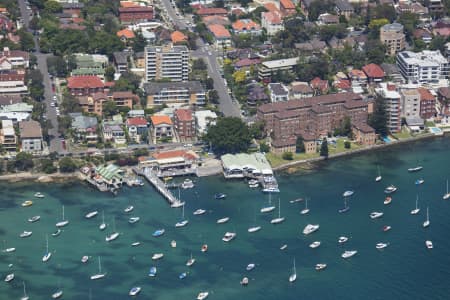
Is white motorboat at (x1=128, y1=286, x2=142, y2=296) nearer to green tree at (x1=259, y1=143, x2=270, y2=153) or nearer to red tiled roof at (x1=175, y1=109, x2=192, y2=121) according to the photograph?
green tree at (x1=259, y1=143, x2=270, y2=153)

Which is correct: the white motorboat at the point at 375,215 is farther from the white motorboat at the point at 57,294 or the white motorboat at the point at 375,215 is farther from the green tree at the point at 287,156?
the white motorboat at the point at 57,294

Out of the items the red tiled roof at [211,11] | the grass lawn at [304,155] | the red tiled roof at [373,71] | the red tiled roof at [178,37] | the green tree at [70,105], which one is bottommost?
the grass lawn at [304,155]

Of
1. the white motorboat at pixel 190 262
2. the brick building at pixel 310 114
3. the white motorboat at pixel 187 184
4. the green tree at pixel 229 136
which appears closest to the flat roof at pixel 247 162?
the green tree at pixel 229 136

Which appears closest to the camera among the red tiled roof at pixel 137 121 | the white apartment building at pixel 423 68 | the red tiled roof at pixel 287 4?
the red tiled roof at pixel 137 121

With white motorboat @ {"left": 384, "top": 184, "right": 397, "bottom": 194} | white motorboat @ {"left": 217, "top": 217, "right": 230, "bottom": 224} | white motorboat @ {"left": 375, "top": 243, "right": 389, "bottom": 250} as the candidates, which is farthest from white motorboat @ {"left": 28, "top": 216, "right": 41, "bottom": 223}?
white motorboat @ {"left": 384, "top": 184, "right": 397, "bottom": 194}

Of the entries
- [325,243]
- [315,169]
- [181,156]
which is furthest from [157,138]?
[325,243]

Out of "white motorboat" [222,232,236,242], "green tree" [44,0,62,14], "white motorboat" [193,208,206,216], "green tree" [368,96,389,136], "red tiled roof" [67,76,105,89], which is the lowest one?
"white motorboat" [222,232,236,242]
